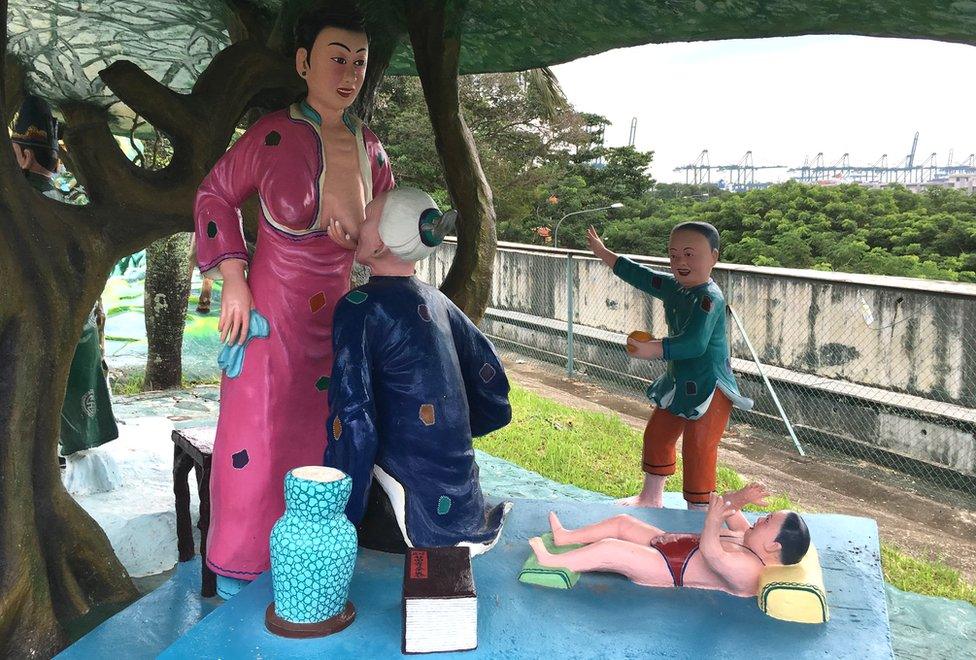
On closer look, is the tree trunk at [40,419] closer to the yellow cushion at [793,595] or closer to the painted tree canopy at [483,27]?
the painted tree canopy at [483,27]

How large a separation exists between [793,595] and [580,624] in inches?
24.4

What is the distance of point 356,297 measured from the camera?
256 centimetres

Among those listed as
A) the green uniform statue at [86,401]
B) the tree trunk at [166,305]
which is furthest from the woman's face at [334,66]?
the tree trunk at [166,305]

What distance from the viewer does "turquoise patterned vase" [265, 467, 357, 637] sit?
2088 millimetres

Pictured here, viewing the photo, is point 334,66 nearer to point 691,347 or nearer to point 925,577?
point 691,347

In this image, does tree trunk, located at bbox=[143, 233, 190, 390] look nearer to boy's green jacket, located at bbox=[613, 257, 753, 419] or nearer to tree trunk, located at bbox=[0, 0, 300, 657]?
tree trunk, located at bbox=[0, 0, 300, 657]

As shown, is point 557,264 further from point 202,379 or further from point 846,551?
point 846,551

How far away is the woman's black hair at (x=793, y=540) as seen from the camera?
244 cm

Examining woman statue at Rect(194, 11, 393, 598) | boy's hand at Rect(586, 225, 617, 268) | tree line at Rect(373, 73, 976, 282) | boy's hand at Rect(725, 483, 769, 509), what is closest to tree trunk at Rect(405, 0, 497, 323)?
boy's hand at Rect(586, 225, 617, 268)

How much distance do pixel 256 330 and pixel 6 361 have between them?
3.24 ft

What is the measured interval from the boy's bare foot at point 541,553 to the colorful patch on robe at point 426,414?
0.53 m

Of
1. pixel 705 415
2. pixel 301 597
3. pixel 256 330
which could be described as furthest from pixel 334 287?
pixel 705 415

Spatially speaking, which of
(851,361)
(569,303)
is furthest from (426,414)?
(569,303)

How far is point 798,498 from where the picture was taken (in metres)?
6.22
